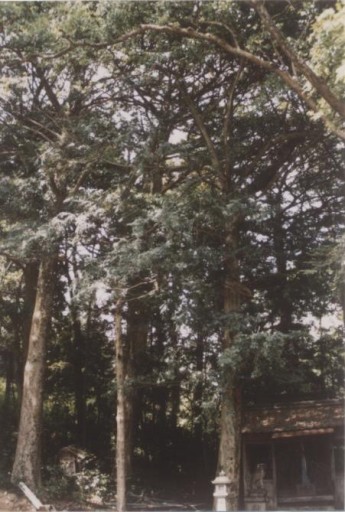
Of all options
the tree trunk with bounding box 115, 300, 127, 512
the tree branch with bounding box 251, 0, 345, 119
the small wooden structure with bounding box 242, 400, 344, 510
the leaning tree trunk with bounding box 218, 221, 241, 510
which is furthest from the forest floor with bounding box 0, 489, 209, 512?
the tree branch with bounding box 251, 0, 345, 119

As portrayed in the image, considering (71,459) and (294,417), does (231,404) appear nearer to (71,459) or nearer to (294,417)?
(294,417)

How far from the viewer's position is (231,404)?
14.8 meters

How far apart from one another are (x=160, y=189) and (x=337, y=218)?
6376mm

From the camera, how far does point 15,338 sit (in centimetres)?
2483

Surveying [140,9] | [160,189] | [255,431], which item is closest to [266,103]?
[160,189]

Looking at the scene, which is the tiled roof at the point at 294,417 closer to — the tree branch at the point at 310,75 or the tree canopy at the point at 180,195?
the tree canopy at the point at 180,195

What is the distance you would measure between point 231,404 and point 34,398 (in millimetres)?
6454

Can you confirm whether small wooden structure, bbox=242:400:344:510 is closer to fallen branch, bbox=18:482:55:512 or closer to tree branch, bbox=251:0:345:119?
fallen branch, bbox=18:482:55:512

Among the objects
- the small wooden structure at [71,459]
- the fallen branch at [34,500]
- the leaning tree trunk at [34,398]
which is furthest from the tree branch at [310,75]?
the small wooden structure at [71,459]

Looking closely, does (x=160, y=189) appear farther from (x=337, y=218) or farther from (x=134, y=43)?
(x=337, y=218)

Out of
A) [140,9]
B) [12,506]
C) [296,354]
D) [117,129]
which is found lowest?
[12,506]

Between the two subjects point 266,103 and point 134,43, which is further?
point 266,103

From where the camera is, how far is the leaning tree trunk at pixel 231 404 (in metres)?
14.4

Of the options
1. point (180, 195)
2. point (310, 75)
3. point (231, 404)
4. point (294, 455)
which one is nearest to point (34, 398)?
point (231, 404)
